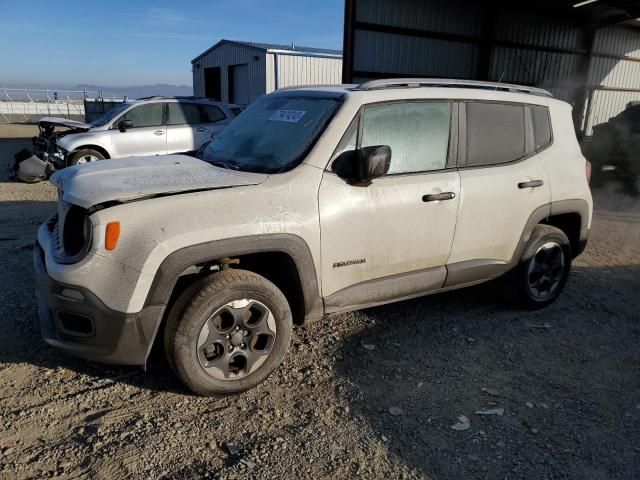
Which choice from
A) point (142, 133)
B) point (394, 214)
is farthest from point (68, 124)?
point (394, 214)

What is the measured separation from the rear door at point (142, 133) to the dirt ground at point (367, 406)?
244 inches

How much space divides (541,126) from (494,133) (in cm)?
59

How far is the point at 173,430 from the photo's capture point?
2795 mm

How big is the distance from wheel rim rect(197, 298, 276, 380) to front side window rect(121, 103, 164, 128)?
837cm

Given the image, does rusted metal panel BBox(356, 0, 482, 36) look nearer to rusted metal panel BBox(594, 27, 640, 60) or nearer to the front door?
rusted metal panel BBox(594, 27, 640, 60)

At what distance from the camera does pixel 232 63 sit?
70.1 feet

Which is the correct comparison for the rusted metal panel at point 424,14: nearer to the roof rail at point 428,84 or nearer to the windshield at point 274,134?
the roof rail at point 428,84

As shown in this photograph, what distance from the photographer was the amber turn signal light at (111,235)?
2.61 metres

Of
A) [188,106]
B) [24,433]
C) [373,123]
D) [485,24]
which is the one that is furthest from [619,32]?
[24,433]

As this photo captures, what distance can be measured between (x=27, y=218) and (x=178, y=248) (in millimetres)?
5620

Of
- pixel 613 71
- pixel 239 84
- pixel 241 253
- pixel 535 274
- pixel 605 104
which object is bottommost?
pixel 535 274

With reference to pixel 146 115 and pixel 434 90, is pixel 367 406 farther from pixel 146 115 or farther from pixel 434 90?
pixel 146 115

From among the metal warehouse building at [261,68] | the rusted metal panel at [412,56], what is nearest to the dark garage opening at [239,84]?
the metal warehouse building at [261,68]

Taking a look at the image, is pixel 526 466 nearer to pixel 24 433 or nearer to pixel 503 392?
pixel 503 392
